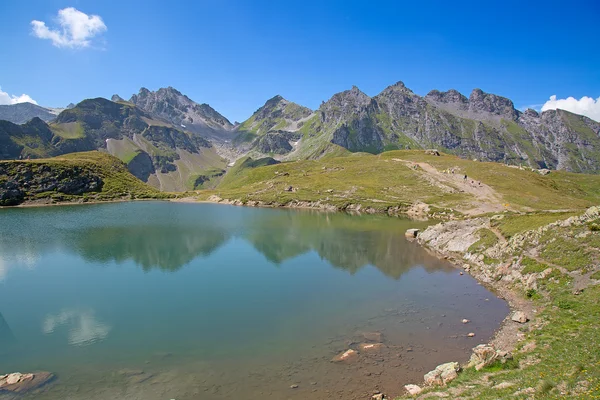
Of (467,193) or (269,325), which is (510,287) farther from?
(467,193)

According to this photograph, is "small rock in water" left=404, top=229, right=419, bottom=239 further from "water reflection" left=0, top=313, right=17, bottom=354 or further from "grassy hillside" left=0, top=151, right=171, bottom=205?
"grassy hillside" left=0, top=151, right=171, bottom=205

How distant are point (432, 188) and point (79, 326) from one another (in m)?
133

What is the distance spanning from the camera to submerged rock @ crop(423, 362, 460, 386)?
2258 cm

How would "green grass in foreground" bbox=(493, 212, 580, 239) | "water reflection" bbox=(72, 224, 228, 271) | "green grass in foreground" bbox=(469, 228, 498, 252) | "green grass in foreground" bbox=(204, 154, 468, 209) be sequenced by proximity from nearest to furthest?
"green grass in foreground" bbox=(493, 212, 580, 239)
"green grass in foreground" bbox=(469, 228, 498, 252)
"water reflection" bbox=(72, 224, 228, 271)
"green grass in foreground" bbox=(204, 154, 468, 209)

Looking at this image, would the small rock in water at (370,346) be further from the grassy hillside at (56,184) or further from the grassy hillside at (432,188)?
the grassy hillside at (56,184)

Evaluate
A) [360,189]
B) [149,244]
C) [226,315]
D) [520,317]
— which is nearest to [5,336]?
[226,315]

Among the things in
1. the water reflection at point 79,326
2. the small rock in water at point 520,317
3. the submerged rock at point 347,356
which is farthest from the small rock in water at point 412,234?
the water reflection at point 79,326

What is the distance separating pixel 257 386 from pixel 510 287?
3716 centimetres

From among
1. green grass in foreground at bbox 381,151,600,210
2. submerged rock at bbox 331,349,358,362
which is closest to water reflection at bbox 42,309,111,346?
submerged rock at bbox 331,349,358,362

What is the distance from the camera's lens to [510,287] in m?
44.1

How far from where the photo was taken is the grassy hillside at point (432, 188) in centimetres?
11756

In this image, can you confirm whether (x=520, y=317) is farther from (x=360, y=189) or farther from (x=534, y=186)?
(x=534, y=186)

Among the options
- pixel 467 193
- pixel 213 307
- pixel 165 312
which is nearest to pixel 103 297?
pixel 165 312

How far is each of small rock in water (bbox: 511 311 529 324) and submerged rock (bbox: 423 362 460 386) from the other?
48.7ft
